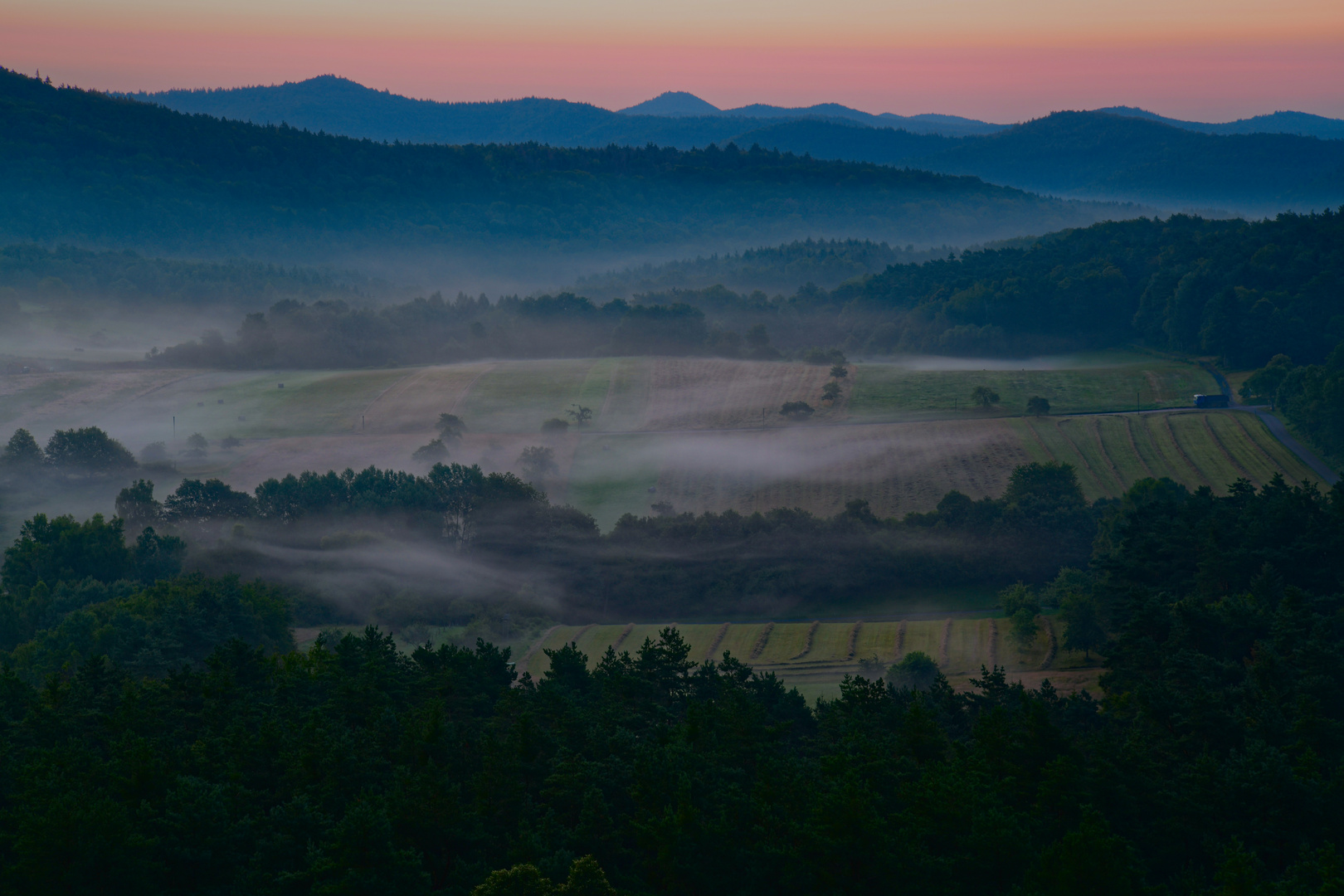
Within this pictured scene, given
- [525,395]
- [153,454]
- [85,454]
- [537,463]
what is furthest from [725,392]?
[85,454]

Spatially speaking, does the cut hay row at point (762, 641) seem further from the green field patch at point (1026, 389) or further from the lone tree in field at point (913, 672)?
the green field patch at point (1026, 389)

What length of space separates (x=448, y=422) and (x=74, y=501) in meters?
31.8

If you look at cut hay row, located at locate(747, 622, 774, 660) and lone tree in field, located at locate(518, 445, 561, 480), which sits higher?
lone tree in field, located at locate(518, 445, 561, 480)

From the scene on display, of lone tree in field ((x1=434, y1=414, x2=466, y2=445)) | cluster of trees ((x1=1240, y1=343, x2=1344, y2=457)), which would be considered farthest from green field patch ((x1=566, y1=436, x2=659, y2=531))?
cluster of trees ((x1=1240, y1=343, x2=1344, y2=457))

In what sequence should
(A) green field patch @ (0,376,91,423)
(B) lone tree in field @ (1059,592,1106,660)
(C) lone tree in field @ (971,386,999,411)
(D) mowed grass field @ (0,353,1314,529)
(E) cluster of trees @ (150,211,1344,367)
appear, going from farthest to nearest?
(E) cluster of trees @ (150,211,1344,367) → (A) green field patch @ (0,376,91,423) → (C) lone tree in field @ (971,386,999,411) → (D) mowed grass field @ (0,353,1314,529) → (B) lone tree in field @ (1059,592,1106,660)

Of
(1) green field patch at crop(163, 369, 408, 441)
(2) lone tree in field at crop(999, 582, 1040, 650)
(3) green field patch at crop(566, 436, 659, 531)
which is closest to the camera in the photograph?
(2) lone tree in field at crop(999, 582, 1040, 650)

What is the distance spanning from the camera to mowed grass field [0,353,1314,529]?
8344 cm

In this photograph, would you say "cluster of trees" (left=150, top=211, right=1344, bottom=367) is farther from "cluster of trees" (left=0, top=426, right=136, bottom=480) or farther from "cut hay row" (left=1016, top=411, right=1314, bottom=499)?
"cluster of trees" (left=0, top=426, right=136, bottom=480)

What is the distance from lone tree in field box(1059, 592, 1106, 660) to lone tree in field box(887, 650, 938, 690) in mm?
6446

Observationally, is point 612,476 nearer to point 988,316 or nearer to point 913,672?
point 913,672

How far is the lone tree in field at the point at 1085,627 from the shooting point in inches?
1959

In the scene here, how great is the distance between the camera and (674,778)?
73.0ft

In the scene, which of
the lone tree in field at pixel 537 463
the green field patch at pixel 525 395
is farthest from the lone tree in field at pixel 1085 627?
the green field patch at pixel 525 395

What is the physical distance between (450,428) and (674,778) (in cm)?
8248
